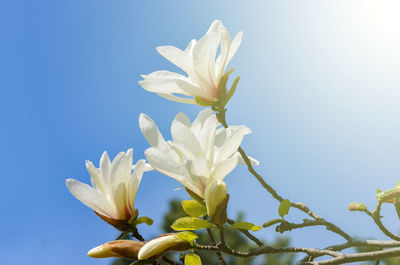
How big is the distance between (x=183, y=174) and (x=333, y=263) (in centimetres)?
37

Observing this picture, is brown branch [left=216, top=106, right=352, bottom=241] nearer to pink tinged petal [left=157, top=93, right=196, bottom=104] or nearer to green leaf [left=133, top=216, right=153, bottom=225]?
pink tinged petal [left=157, top=93, right=196, bottom=104]

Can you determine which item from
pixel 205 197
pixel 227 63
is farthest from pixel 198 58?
pixel 205 197

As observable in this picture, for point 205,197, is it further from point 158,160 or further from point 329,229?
point 329,229

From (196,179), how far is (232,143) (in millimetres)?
107

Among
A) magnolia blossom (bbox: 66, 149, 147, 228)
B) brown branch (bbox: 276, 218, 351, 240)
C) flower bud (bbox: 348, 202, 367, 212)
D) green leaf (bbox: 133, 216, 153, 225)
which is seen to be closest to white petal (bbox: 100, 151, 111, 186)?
magnolia blossom (bbox: 66, 149, 147, 228)

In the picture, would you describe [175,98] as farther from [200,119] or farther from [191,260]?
[191,260]

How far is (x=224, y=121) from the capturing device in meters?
1.09

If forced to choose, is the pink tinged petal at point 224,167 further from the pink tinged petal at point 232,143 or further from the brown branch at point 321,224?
the brown branch at point 321,224

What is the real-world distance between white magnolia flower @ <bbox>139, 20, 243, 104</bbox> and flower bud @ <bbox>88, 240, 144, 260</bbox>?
1.23ft

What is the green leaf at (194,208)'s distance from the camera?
91 cm

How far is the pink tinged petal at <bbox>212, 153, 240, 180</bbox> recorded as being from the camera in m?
0.85

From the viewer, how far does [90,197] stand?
1006 millimetres

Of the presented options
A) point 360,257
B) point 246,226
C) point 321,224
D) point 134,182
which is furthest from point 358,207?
point 134,182

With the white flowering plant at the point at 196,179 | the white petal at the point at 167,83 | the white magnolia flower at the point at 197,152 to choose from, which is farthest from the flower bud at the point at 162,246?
the white petal at the point at 167,83
